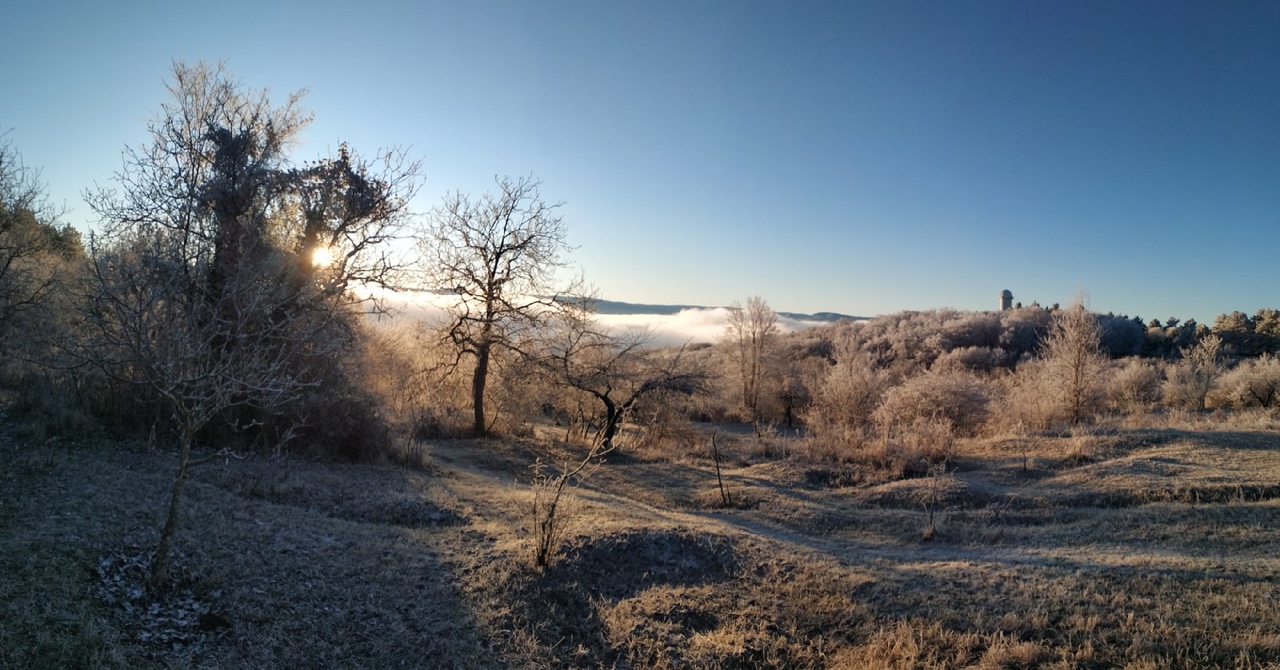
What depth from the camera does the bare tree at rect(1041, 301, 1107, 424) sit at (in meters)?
19.2

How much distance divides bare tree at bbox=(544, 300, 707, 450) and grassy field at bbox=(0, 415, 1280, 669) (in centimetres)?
893

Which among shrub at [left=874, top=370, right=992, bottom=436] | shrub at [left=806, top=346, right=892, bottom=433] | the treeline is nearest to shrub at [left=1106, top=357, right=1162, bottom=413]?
the treeline

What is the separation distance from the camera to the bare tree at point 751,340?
34094mm

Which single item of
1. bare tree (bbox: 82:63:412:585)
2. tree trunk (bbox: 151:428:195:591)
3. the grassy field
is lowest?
the grassy field

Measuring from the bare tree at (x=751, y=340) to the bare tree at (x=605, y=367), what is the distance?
45.5 ft

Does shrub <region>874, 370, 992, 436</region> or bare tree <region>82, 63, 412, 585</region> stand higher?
bare tree <region>82, 63, 412, 585</region>

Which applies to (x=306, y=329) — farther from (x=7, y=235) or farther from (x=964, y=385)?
(x=964, y=385)

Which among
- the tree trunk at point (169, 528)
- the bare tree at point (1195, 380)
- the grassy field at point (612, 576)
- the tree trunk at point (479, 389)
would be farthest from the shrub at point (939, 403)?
the tree trunk at point (169, 528)

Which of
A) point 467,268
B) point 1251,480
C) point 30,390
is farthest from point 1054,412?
point 30,390

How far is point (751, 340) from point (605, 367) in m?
16.8

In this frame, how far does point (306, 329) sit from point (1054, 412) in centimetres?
2124

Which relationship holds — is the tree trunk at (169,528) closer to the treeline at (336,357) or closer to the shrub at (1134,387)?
the treeline at (336,357)

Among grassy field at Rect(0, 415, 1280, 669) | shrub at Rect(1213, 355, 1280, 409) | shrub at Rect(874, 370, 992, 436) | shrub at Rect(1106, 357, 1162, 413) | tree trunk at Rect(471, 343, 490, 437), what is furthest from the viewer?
shrub at Rect(1106, 357, 1162, 413)

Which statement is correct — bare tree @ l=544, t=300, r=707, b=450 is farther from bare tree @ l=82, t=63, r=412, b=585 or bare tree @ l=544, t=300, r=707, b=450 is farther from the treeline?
bare tree @ l=82, t=63, r=412, b=585
